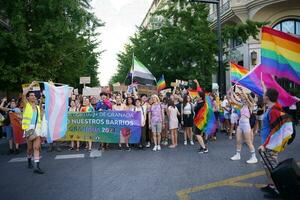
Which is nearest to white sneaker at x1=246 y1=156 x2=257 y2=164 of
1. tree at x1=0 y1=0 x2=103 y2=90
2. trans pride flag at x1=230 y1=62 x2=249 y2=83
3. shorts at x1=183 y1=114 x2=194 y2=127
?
shorts at x1=183 y1=114 x2=194 y2=127

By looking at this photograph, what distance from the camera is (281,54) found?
Answer: 6.73 metres

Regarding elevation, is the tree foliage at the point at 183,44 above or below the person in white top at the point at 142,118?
above

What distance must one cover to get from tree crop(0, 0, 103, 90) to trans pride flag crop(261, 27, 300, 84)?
16.3 m

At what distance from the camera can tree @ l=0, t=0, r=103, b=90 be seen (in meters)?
20.7

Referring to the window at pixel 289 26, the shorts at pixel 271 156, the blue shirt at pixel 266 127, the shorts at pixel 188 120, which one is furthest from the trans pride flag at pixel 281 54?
the window at pixel 289 26

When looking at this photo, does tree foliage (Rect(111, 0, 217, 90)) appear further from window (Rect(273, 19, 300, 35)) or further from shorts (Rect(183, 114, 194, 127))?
shorts (Rect(183, 114, 194, 127))

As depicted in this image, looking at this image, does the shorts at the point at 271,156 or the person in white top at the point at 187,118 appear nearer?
the shorts at the point at 271,156

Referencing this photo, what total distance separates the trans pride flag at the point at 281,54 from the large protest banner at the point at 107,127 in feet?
19.5

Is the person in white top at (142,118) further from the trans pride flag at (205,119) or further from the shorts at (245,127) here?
the shorts at (245,127)

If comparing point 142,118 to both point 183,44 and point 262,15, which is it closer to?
point 183,44

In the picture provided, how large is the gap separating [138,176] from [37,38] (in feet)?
51.9

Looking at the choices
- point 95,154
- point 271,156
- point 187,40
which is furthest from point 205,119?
point 187,40

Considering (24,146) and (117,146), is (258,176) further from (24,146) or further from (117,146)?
(24,146)

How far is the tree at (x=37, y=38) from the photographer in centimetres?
2066
